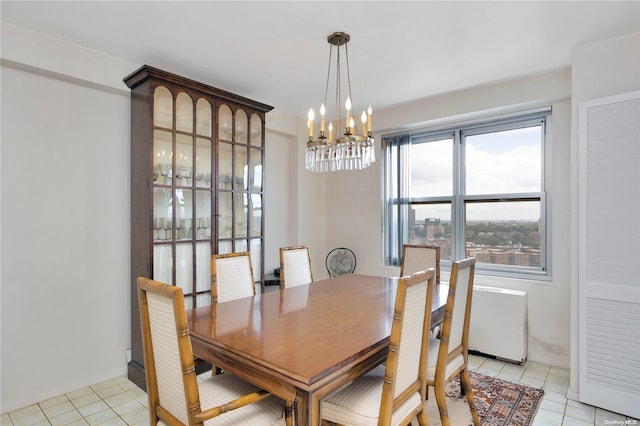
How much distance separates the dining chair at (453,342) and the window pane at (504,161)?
5.94ft

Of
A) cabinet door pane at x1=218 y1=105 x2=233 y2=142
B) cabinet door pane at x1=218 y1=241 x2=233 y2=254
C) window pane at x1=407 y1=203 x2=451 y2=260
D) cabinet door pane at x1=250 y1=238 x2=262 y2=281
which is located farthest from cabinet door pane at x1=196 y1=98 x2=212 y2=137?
window pane at x1=407 y1=203 x2=451 y2=260

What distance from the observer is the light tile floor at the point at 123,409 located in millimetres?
2250

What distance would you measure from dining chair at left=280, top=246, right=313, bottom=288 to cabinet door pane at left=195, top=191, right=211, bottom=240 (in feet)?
2.40

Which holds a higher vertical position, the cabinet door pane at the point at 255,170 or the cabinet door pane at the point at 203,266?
the cabinet door pane at the point at 255,170

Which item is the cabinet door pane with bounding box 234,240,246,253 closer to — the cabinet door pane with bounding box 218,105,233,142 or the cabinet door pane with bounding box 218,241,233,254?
the cabinet door pane with bounding box 218,241,233,254

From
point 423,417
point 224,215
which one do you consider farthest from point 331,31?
point 423,417

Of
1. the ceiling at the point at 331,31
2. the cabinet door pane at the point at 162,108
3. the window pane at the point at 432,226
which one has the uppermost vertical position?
the ceiling at the point at 331,31

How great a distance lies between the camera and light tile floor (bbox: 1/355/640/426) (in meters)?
2.25

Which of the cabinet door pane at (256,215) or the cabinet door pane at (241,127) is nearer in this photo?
the cabinet door pane at (241,127)

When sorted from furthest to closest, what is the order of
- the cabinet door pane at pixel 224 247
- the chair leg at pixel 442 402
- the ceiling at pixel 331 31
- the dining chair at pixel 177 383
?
the cabinet door pane at pixel 224 247
the ceiling at pixel 331 31
the chair leg at pixel 442 402
the dining chair at pixel 177 383

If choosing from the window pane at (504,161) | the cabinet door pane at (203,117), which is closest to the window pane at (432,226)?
the window pane at (504,161)

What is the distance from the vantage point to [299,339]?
1579 millimetres

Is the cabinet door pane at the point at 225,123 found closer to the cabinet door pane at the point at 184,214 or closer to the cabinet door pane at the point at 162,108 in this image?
the cabinet door pane at the point at 162,108

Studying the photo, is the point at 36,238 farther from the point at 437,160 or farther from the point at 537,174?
the point at 537,174
